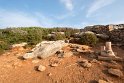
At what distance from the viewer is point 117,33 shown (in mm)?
15406

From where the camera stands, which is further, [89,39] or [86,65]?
[89,39]

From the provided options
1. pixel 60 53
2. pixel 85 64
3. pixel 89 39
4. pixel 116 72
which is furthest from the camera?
pixel 89 39

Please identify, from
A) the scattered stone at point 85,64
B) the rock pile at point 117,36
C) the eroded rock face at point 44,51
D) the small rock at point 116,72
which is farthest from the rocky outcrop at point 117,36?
the small rock at point 116,72

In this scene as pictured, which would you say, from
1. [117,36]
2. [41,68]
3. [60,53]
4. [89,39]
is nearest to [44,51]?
[60,53]

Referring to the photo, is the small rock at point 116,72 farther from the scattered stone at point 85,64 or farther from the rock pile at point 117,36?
the rock pile at point 117,36

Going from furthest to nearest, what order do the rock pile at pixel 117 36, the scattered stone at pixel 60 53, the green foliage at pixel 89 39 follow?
the rock pile at pixel 117 36 < the green foliage at pixel 89 39 < the scattered stone at pixel 60 53

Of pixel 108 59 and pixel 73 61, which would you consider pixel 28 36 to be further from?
pixel 108 59

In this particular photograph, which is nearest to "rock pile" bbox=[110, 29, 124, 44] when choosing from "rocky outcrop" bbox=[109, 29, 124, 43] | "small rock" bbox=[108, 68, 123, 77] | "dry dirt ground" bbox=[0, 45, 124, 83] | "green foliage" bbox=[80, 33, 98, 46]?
"rocky outcrop" bbox=[109, 29, 124, 43]

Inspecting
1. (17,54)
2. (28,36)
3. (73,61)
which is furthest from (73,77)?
(28,36)

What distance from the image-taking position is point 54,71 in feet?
31.1

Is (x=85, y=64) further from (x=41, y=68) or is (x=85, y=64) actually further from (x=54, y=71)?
(x=41, y=68)

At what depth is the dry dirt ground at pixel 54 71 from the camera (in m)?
8.80

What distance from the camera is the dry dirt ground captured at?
347 inches

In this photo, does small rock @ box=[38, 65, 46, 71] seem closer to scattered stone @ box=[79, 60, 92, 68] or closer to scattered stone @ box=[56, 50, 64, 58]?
scattered stone @ box=[56, 50, 64, 58]
